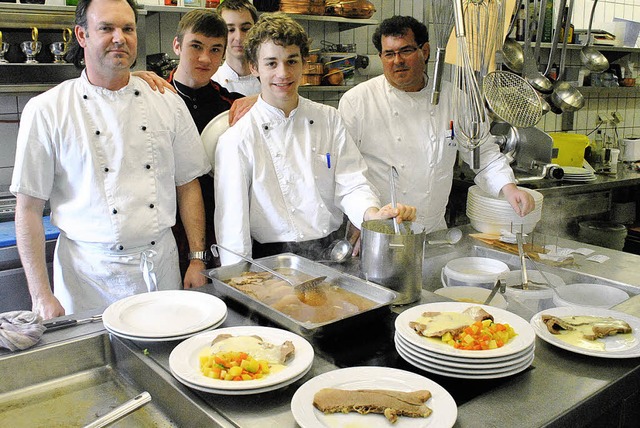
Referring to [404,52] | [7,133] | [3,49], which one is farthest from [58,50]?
[404,52]

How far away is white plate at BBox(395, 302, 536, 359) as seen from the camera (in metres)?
1.15

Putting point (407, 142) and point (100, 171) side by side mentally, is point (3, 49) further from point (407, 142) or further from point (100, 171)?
point (407, 142)

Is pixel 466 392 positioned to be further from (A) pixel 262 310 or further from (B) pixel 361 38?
(B) pixel 361 38

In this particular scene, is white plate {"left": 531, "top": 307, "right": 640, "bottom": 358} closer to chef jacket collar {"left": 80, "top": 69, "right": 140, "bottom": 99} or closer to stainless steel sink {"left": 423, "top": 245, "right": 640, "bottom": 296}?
stainless steel sink {"left": 423, "top": 245, "right": 640, "bottom": 296}

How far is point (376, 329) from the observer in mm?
1388

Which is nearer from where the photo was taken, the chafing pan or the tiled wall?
the chafing pan

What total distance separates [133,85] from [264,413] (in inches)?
53.9

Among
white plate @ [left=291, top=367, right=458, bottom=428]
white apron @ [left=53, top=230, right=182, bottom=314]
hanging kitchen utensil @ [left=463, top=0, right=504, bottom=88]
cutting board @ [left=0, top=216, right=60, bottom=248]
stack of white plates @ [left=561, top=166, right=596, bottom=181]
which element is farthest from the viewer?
stack of white plates @ [left=561, top=166, right=596, bottom=181]

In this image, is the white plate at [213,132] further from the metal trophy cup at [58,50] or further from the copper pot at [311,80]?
the copper pot at [311,80]

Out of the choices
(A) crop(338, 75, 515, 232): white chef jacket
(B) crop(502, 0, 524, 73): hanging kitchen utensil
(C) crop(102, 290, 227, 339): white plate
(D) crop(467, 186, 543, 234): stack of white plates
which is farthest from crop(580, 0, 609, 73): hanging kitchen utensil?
(C) crop(102, 290, 227, 339): white plate

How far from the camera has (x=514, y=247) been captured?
2.09m

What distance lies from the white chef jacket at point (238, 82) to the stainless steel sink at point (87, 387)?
Answer: 1680 mm

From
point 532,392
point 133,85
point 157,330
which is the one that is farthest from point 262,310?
point 133,85

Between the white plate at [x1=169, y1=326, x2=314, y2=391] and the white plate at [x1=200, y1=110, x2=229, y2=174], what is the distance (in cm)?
111
